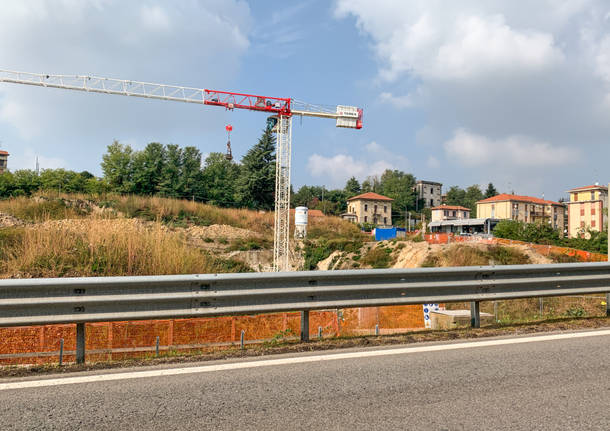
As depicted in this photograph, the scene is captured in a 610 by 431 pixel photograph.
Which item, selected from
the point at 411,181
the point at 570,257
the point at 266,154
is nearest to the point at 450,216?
the point at 411,181

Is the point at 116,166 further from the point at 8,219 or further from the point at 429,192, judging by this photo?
the point at 429,192

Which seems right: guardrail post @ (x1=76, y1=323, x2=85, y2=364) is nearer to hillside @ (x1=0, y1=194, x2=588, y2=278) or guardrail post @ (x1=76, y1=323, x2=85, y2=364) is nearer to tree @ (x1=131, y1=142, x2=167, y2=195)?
hillside @ (x1=0, y1=194, x2=588, y2=278)

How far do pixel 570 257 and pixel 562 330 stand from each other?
91.2 feet

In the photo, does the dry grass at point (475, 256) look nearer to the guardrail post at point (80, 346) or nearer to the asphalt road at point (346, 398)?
the asphalt road at point (346, 398)

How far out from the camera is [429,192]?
143 metres

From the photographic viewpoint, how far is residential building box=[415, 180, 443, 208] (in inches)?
5522

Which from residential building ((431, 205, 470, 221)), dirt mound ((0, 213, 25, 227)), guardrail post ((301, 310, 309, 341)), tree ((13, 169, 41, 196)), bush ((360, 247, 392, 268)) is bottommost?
bush ((360, 247, 392, 268))

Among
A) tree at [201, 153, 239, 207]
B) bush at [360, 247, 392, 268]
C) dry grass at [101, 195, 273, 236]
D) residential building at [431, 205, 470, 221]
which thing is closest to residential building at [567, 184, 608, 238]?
residential building at [431, 205, 470, 221]

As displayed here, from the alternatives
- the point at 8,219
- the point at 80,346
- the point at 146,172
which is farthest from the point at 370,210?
the point at 80,346

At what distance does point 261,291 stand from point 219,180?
86.1 metres

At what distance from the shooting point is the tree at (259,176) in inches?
2685

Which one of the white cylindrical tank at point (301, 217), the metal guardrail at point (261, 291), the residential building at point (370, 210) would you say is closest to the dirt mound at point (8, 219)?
the metal guardrail at point (261, 291)

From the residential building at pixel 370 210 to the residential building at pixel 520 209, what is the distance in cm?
2357

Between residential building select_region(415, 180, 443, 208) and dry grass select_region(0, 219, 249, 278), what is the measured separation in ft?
441
